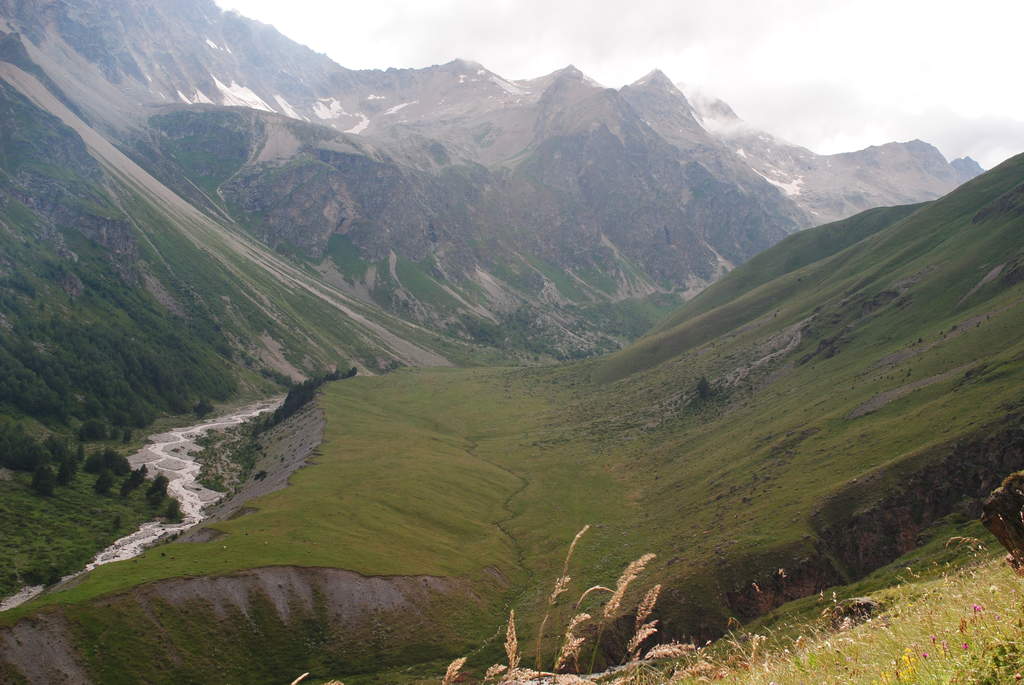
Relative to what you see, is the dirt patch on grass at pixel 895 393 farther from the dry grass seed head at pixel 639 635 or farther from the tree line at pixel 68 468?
the tree line at pixel 68 468

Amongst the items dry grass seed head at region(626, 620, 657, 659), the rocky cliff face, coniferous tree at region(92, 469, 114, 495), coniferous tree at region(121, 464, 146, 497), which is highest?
dry grass seed head at region(626, 620, 657, 659)

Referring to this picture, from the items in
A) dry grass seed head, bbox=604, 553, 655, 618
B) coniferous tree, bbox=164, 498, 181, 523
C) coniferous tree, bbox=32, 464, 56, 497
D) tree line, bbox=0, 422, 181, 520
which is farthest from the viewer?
tree line, bbox=0, 422, 181, 520

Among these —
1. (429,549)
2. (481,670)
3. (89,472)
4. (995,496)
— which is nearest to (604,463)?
(429,549)

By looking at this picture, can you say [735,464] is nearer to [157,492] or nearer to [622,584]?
[622,584]

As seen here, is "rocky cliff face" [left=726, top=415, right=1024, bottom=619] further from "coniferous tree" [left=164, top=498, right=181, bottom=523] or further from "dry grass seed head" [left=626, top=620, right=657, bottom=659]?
"coniferous tree" [left=164, top=498, right=181, bottom=523]

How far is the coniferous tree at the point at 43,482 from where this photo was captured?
4653 inches

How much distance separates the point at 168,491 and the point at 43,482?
22.0 meters

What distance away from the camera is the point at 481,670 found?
5597 centimetres

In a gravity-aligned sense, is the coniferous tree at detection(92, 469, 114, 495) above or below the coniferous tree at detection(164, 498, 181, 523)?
above

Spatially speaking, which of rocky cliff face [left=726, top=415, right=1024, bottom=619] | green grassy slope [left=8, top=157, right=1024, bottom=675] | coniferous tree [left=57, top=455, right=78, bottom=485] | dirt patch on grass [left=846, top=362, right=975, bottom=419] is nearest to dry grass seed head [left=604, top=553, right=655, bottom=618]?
green grassy slope [left=8, top=157, right=1024, bottom=675]

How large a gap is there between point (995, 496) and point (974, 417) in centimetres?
6903

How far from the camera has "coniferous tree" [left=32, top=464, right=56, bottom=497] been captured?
118188mm

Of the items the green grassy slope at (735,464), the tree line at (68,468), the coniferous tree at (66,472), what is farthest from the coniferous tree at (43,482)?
the green grassy slope at (735,464)

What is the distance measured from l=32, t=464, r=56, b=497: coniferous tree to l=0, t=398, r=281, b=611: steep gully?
67.2ft
